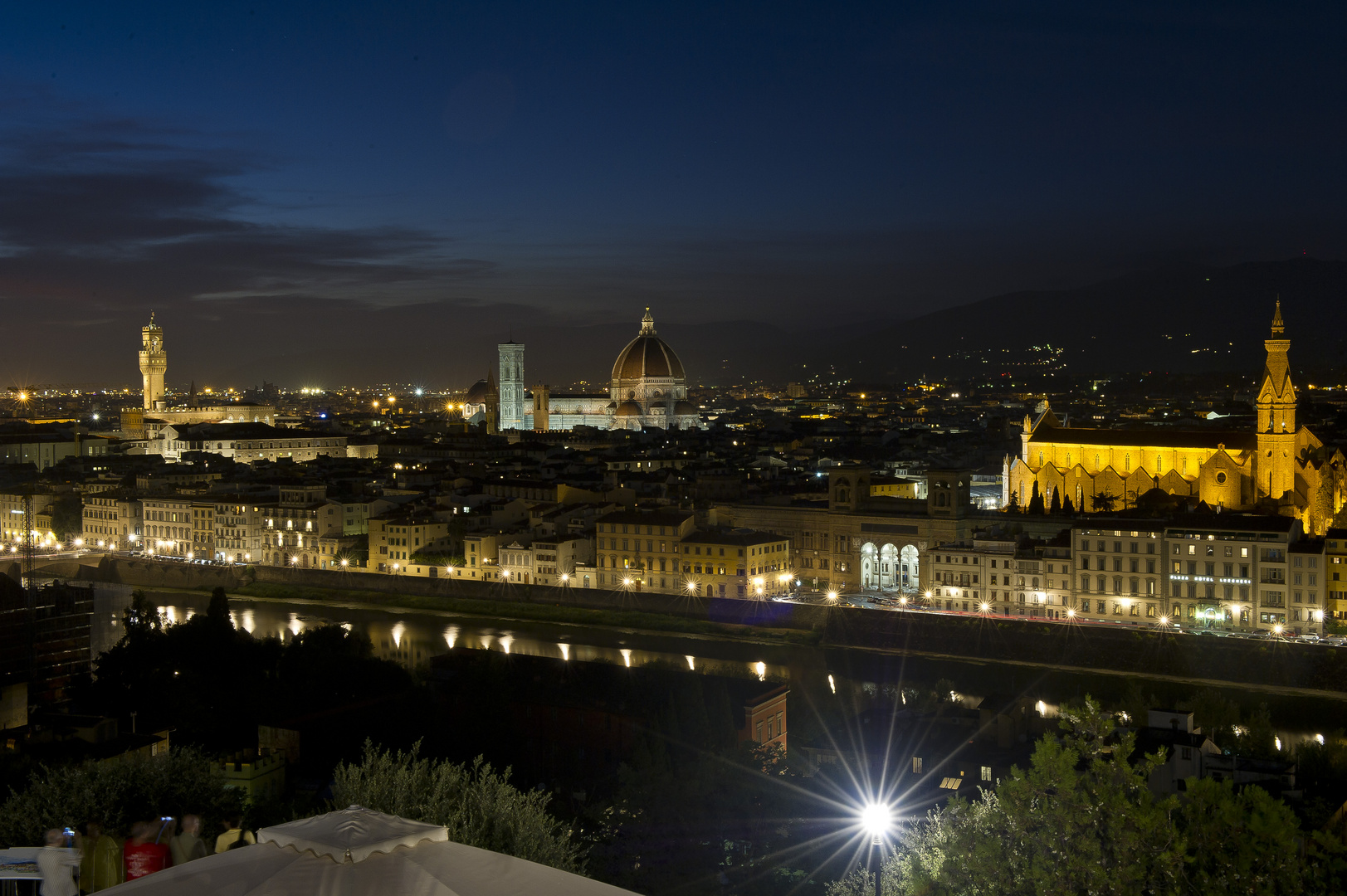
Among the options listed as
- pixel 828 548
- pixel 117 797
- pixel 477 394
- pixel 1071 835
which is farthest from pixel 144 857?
pixel 477 394

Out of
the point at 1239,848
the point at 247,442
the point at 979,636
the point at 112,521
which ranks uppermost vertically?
the point at 247,442

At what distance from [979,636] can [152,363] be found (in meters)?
50.5

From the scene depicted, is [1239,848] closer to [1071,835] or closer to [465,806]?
[1071,835]

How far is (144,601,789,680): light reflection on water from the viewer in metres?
17.3

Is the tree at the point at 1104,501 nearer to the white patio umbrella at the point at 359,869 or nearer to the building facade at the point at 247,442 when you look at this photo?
the white patio umbrella at the point at 359,869

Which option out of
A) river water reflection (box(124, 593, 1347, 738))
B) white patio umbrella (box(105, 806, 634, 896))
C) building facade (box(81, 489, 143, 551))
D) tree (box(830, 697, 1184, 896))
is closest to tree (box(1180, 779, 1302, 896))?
tree (box(830, 697, 1184, 896))

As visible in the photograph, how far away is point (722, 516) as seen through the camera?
23.9 metres

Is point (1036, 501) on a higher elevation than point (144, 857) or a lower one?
lower

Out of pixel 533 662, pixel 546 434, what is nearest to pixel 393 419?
pixel 546 434

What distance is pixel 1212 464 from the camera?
22.5 metres

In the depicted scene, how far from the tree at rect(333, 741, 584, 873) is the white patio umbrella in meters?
2.60

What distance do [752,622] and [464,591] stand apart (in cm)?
527

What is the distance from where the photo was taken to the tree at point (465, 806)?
6.23 m

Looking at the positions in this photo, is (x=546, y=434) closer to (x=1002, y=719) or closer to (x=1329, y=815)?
(x=1002, y=719)
